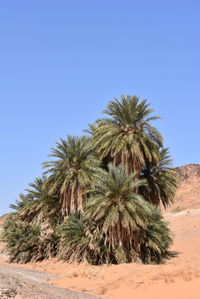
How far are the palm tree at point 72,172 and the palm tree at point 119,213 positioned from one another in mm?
3066

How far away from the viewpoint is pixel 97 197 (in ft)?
80.3

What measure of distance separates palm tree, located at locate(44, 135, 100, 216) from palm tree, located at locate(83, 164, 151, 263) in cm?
307

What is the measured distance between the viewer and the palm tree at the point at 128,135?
2844 centimetres

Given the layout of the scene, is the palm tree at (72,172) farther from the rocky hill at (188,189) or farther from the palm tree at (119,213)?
the rocky hill at (188,189)

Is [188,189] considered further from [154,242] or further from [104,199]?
[104,199]

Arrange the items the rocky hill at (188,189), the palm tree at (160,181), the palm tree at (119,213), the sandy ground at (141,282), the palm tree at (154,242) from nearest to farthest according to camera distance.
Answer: the sandy ground at (141,282)
the palm tree at (119,213)
the palm tree at (154,242)
the palm tree at (160,181)
the rocky hill at (188,189)

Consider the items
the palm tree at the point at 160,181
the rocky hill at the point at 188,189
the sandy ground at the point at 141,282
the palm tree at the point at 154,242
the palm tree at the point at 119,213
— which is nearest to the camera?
the sandy ground at the point at 141,282

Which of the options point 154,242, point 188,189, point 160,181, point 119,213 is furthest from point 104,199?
point 188,189

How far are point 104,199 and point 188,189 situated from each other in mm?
81920

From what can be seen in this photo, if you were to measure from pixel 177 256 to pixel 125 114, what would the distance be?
1171cm

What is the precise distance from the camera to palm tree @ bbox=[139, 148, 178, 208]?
101 ft

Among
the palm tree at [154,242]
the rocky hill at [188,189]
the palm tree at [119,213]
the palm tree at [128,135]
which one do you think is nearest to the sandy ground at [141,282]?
the palm tree at [119,213]

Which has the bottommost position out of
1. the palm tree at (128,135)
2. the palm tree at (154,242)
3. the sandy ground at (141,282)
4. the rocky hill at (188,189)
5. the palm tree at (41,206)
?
the sandy ground at (141,282)

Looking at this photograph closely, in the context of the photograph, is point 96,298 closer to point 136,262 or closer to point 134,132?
point 136,262
